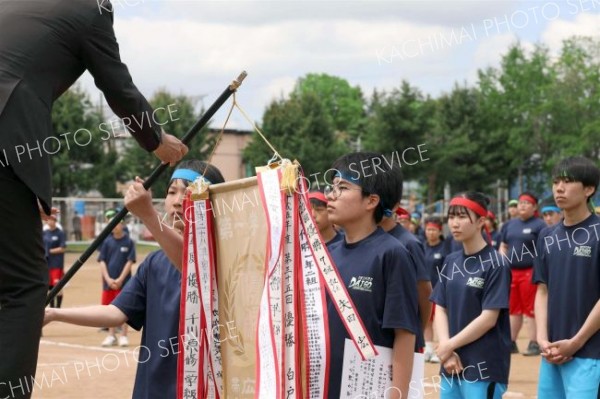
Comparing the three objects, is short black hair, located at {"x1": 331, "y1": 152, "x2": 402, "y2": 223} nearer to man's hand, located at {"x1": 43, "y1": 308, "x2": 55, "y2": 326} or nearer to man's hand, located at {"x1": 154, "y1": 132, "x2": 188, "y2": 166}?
man's hand, located at {"x1": 154, "y1": 132, "x2": 188, "y2": 166}

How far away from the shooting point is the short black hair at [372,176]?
496 centimetres

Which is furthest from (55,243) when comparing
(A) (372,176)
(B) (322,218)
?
(A) (372,176)

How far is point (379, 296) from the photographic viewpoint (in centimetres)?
464

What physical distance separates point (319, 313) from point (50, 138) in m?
1.20

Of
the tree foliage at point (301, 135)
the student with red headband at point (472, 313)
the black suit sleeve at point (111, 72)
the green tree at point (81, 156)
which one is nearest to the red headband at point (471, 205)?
the student with red headband at point (472, 313)

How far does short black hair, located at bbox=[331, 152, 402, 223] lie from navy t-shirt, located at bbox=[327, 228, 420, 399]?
1.01 ft

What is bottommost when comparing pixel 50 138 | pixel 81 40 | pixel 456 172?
pixel 50 138

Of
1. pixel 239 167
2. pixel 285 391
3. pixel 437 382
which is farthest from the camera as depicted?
pixel 239 167

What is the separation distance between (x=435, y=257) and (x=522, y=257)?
4.07 ft

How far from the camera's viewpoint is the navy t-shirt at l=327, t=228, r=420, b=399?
4535 millimetres

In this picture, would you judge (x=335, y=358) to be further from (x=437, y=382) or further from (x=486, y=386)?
(x=437, y=382)

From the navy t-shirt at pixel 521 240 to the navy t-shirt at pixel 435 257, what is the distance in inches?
36.0

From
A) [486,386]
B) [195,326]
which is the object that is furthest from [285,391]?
[486,386]

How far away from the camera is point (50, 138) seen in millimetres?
3646
